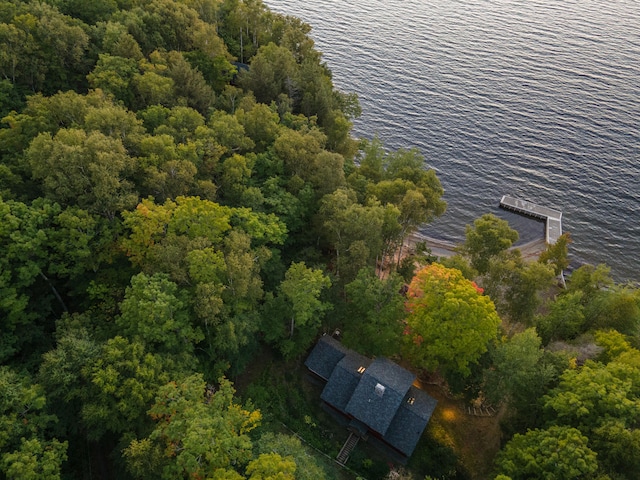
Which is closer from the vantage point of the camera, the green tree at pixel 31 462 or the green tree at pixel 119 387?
the green tree at pixel 31 462

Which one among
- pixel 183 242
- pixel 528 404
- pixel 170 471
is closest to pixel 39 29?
pixel 183 242

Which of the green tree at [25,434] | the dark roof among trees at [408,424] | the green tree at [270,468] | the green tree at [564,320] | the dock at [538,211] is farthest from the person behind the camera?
the dock at [538,211]

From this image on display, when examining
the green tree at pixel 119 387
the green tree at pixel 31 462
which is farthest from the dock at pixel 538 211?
the green tree at pixel 31 462

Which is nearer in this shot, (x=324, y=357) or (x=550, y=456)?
(x=550, y=456)

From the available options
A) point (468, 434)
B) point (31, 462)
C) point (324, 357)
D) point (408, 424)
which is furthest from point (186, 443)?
point (468, 434)

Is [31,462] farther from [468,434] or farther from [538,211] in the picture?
[538,211]

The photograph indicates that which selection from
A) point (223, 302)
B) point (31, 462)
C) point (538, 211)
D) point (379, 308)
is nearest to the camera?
point (31, 462)

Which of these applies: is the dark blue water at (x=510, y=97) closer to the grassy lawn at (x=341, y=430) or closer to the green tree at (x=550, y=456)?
the grassy lawn at (x=341, y=430)
